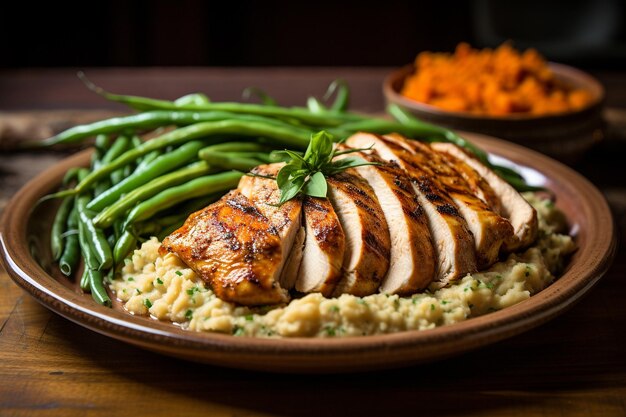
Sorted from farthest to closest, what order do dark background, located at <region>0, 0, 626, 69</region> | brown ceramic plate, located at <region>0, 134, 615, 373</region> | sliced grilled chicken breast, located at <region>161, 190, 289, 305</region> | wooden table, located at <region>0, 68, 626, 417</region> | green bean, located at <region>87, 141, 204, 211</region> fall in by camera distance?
dark background, located at <region>0, 0, 626, 69</region> < green bean, located at <region>87, 141, 204, 211</region> < sliced grilled chicken breast, located at <region>161, 190, 289, 305</region> < wooden table, located at <region>0, 68, 626, 417</region> < brown ceramic plate, located at <region>0, 134, 615, 373</region>

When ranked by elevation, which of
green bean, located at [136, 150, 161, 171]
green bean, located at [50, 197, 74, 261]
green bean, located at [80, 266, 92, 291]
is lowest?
green bean, located at [50, 197, 74, 261]

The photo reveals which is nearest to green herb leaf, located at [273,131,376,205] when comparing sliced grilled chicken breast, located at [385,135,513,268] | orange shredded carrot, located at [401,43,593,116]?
sliced grilled chicken breast, located at [385,135,513,268]

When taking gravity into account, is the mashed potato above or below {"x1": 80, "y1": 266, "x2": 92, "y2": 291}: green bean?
above

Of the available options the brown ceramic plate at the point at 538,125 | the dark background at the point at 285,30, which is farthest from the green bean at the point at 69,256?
the dark background at the point at 285,30

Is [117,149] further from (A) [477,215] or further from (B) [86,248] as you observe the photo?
(A) [477,215]

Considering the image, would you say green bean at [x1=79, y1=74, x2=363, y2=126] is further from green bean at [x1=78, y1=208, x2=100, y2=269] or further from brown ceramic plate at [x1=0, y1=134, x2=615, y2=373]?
brown ceramic plate at [x1=0, y1=134, x2=615, y2=373]

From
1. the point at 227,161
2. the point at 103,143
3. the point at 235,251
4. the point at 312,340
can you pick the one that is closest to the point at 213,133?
the point at 227,161

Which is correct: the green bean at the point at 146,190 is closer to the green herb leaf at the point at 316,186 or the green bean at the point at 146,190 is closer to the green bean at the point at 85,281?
the green bean at the point at 85,281
